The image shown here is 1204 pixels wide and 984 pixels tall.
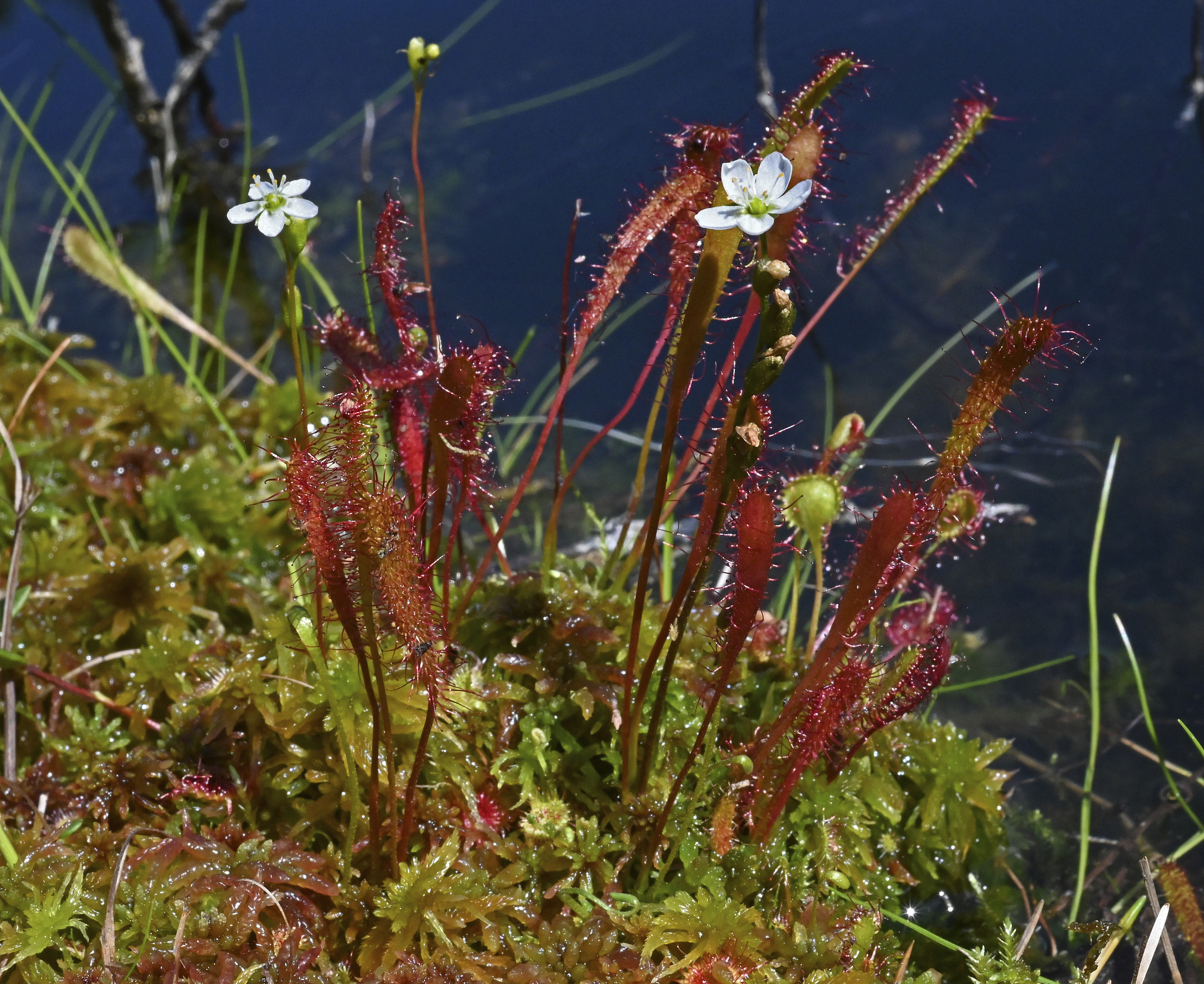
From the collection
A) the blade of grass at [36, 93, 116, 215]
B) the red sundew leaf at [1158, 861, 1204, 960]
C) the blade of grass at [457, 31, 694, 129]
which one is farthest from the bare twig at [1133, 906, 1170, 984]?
the blade of grass at [36, 93, 116, 215]

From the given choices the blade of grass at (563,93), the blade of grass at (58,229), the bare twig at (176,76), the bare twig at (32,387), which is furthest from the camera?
the blade of grass at (563,93)

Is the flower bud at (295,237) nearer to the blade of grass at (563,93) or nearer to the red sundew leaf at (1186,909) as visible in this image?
the red sundew leaf at (1186,909)

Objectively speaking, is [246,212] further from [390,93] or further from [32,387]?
[390,93]

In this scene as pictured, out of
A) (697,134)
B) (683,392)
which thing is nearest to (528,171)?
(697,134)

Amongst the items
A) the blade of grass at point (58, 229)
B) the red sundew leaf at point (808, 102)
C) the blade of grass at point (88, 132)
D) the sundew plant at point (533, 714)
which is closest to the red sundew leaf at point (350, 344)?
the sundew plant at point (533, 714)

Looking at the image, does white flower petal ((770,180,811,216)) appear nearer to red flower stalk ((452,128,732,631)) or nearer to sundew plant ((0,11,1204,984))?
sundew plant ((0,11,1204,984))

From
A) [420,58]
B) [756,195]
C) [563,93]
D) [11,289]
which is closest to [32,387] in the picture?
[420,58]

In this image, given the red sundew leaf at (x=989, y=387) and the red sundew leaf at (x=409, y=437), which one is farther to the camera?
the red sundew leaf at (x=409, y=437)
